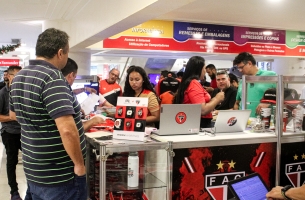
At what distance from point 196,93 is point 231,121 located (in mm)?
500

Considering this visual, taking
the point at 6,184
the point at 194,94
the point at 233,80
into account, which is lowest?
the point at 6,184

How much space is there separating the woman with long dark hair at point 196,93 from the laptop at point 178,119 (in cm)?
51

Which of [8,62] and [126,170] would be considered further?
[8,62]

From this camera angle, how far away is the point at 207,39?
6598mm

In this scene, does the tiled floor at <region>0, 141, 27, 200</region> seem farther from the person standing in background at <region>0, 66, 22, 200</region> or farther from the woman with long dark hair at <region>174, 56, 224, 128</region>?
the woman with long dark hair at <region>174, 56, 224, 128</region>

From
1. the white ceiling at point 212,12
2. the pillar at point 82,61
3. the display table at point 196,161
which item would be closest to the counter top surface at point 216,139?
the display table at point 196,161

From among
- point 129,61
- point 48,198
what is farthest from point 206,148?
point 129,61

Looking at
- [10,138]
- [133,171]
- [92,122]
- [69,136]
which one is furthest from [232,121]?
[10,138]

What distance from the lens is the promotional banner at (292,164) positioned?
269 cm

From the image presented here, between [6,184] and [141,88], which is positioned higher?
[141,88]

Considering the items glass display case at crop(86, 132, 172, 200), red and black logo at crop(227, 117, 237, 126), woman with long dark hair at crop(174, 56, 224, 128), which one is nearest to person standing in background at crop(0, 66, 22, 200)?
glass display case at crop(86, 132, 172, 200)

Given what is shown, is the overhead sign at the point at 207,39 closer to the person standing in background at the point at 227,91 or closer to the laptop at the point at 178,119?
the person standing in background at the point at 227,91

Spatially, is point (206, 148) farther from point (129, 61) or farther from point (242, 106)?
point (129, 61)

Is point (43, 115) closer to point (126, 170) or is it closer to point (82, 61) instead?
point (126, 170)
